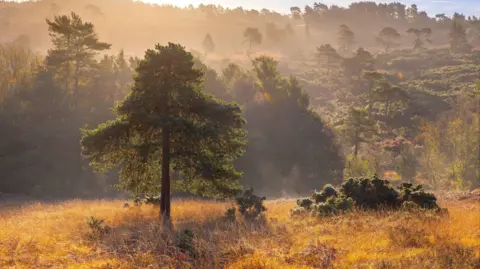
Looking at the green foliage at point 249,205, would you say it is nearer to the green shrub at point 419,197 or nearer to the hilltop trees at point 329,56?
the green shrub at point 419,197

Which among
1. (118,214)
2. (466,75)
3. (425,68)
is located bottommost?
(118,214)

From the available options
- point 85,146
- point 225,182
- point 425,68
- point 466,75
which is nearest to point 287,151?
point 225,182

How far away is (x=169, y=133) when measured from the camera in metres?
15.3

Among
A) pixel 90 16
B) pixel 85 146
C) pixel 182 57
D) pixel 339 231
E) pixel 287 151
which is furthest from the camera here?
pixel 90 16

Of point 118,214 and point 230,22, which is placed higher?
point 230,22

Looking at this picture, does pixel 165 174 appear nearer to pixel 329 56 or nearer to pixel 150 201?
pixel 150 201

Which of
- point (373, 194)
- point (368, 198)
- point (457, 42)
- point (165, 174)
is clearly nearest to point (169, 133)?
point (165, 174)

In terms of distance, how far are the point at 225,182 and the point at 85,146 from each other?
20.0 ft

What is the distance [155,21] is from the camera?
16925 cm

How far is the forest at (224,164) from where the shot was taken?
324 inches

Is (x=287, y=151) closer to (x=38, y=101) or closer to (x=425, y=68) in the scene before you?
(x=38, y=101)

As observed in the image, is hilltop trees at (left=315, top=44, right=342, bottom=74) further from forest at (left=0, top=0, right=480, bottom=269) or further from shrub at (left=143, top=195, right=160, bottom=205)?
shrub at (left=143, top=195, right=160, bottom=205)

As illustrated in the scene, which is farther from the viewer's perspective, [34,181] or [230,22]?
[230,22]

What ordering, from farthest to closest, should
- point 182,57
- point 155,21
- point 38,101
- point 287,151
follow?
1. point 155,21
2. point 287,151
3. point 38,101
4. point 182,57
